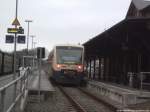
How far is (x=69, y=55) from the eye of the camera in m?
38.1

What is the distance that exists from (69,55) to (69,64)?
0.80m

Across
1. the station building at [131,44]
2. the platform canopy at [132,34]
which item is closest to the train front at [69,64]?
the station building at [131,44]

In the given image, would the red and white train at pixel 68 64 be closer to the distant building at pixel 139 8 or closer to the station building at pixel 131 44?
the station building at pixel 131 44

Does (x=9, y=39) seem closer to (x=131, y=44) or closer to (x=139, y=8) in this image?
(x=131, y=44)

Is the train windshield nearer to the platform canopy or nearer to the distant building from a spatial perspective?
the platform canopy

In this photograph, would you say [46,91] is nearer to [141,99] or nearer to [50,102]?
[50,102]

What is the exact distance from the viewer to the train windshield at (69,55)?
124ft

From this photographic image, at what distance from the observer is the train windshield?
1492 inches

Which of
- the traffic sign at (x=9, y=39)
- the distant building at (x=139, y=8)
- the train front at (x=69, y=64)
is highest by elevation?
the distant building at (x=139, y=8)

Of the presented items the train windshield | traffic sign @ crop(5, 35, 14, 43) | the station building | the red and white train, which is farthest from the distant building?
traffic sign @ crop(5, 35, 14, 43)

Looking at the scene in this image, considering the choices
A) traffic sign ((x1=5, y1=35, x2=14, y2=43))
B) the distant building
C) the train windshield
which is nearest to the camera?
traffic sign ((x1=5, y1=35, x2=14, y2=43))

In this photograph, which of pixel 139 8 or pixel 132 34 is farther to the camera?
pixel 139 8

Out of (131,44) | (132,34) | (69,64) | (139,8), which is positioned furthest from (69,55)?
(139,8)

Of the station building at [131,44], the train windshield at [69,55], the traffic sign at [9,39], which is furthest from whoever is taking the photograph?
the train windshield at [69,55]
